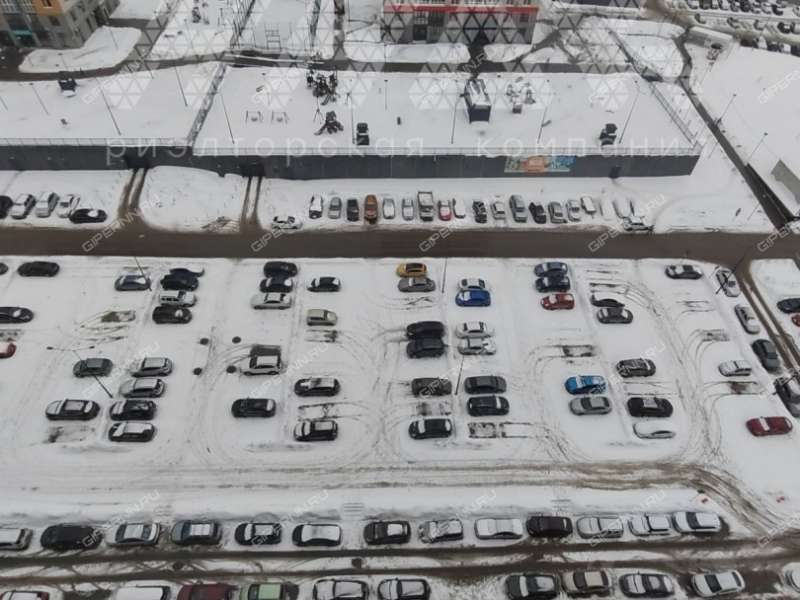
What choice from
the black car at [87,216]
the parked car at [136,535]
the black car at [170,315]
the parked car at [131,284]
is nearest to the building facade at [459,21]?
the black car at [87,216]

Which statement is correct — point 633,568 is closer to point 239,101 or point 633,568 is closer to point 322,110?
point 322,110

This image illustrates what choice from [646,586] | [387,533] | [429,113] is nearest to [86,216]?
[429,113]

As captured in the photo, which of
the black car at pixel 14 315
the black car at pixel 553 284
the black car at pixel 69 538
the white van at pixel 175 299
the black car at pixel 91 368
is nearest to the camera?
the black car at pixel 69 538

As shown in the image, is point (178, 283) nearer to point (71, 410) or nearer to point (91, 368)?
point (91, 368)

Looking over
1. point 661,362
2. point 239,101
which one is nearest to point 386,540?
point 661,362

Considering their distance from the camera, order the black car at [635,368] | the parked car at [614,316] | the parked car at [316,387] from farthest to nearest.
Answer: the parked car at [614,316]
the black car at [635,368]
the parked car at [316,387]

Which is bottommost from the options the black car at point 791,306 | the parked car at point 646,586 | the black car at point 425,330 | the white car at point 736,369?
the parked car at point 646,586

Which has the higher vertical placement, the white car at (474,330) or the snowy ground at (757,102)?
the snowy ground at (757,102)

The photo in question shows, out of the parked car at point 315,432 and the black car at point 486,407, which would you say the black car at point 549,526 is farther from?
the parked car at point 315,432
